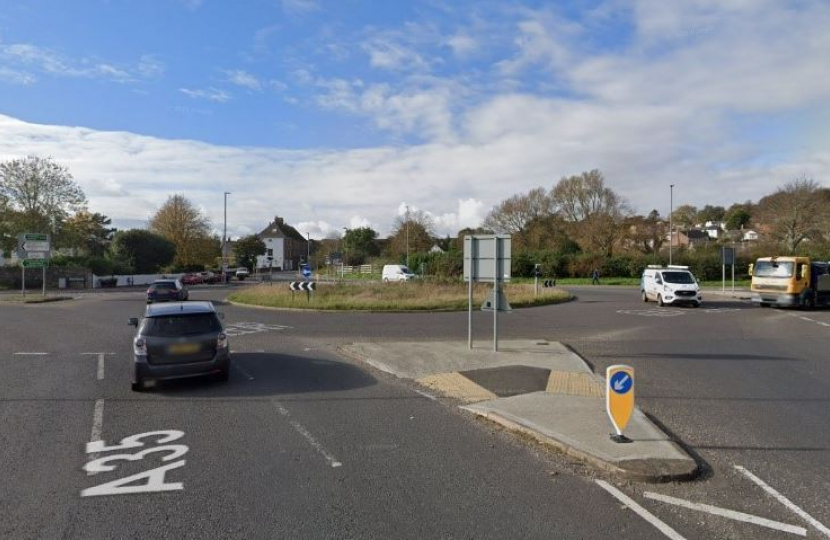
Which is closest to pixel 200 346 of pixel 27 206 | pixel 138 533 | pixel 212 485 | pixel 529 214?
pixel 212 485

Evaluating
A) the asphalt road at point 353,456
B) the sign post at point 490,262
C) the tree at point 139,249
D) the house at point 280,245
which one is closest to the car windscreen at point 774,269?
the asphalt road at point 353,456

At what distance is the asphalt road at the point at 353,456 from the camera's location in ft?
15.3

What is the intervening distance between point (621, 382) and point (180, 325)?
7.12 metres

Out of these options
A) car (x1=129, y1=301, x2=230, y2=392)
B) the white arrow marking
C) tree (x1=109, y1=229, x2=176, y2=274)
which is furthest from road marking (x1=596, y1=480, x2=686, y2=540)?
tree (x1=109, y1=229, x2=176, y2=274)

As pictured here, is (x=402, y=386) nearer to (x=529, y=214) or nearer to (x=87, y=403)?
(x=87, y=403)

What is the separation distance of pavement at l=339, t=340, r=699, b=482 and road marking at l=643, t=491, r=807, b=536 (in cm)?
39

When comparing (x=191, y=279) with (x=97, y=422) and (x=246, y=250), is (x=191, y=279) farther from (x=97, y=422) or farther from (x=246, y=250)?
(x=97, y=422)

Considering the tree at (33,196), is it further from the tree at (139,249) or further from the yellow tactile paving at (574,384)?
the yellow tactile paving at (574,384)

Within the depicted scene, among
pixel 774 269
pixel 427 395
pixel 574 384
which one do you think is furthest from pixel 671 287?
pixel 427 395

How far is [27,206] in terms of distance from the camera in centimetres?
5078

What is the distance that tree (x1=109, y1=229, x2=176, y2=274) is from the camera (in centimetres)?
6319

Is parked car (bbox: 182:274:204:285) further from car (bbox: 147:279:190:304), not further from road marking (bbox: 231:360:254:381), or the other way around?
road marking (bbox: 231:360:254:381)

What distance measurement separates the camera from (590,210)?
209 ft

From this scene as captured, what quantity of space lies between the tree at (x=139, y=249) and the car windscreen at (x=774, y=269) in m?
56.7
